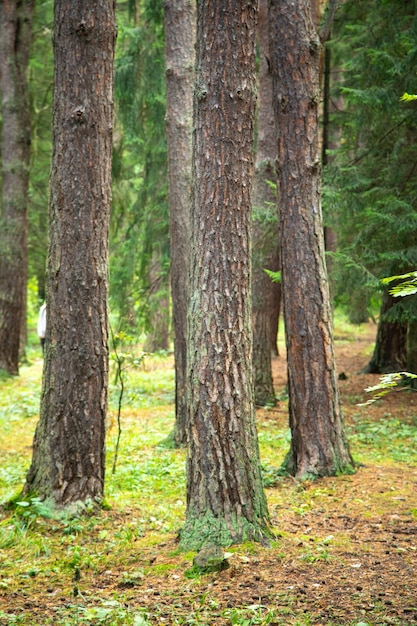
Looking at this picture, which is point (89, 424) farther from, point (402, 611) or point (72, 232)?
point (402, 611)

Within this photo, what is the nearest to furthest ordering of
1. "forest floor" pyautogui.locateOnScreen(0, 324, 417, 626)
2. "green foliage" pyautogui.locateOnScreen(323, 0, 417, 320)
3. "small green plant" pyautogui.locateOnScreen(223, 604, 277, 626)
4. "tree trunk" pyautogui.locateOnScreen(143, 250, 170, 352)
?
1. "small green plant" pyautogui.locateOnScreen(223, 604, 277, 626)
2. "forest floor" pyautogui.locateOnScreen(0, 324, 417, 626)
3. "green foliage" pyautogui.locateOnScreen(323, 0, 417, 320)
4. "tree trunk" pyautogui.locateOnScreen(143, 250, 170, 352)

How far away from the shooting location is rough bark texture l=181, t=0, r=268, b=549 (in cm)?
477

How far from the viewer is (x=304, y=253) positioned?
22.6ft

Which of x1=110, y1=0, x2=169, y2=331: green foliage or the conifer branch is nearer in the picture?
the conifer branch

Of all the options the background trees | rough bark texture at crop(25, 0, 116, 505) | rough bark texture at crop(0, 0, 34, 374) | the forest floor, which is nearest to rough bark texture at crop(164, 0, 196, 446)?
the forest floor

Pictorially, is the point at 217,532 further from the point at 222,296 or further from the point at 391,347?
the point at 391,347

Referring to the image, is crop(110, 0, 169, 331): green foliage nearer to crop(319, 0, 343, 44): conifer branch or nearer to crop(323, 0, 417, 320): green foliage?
crop(323, 0, 417, 320): green foliage

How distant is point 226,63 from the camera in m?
4.90

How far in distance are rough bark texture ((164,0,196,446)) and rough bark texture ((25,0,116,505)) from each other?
271cm

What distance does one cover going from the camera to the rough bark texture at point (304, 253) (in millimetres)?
6910

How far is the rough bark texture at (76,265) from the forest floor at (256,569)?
60cm

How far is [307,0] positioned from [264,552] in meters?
5.67

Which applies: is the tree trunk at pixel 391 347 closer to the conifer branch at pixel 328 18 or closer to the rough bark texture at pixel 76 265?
the conifer branch at pixel 328 18

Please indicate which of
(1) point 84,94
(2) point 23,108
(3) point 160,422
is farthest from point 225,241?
(2) point 23,108
